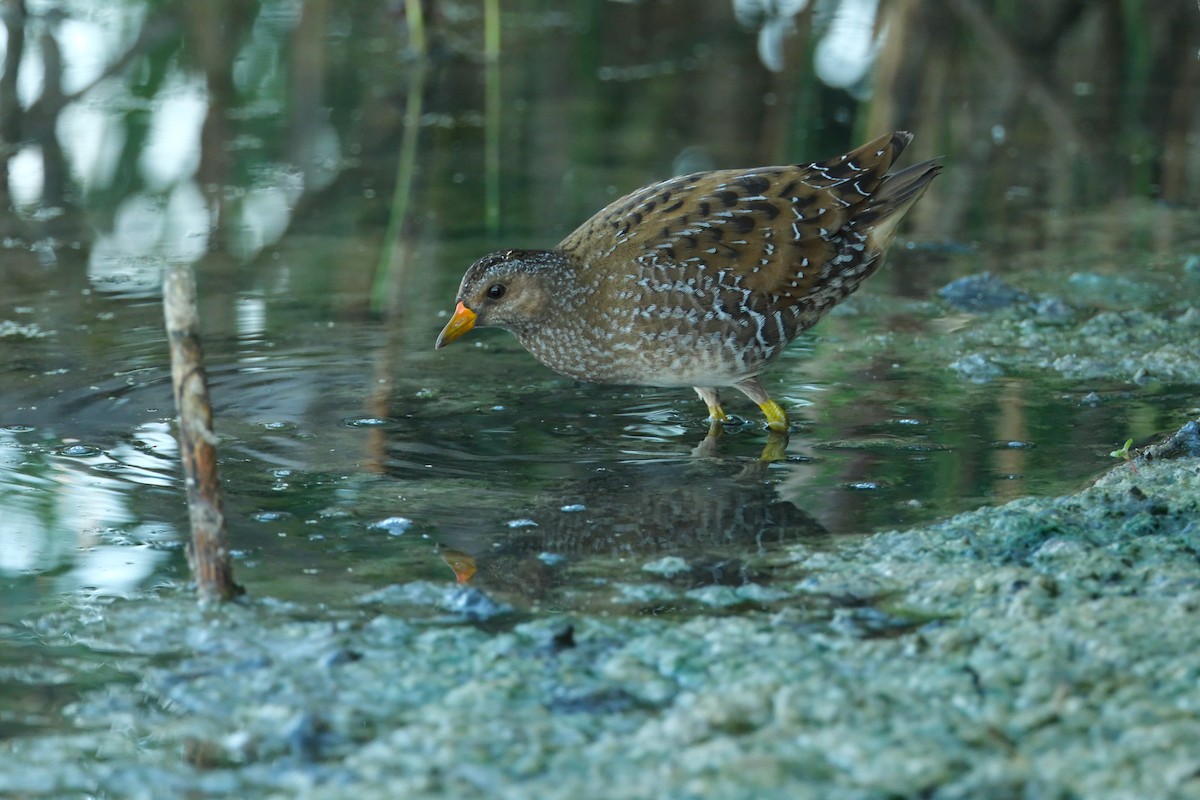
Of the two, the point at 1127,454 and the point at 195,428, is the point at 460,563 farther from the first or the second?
the point at 1127,454

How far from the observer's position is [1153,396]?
16.3ft

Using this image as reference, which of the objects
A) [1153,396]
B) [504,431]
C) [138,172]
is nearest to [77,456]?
[504,431]

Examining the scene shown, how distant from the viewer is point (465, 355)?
18.7 feet

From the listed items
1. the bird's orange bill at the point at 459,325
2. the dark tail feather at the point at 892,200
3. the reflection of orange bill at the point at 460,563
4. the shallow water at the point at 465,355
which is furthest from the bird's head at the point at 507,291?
the reflection of orange bill at the point at 460,563

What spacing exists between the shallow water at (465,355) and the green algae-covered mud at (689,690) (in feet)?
0.39

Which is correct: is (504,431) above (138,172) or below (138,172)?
below

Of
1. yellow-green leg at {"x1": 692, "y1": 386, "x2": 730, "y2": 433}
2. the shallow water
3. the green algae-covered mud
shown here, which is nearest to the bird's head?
the shallow water

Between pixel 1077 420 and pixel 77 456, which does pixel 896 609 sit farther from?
pixel 77 456

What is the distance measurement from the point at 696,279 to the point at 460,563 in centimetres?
140

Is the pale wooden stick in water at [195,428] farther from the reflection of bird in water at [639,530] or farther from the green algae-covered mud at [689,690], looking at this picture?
the reflection of bird in water at [639,530]

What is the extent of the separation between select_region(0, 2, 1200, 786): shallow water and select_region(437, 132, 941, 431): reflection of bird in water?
22 cm

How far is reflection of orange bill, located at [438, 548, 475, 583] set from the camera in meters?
3.74

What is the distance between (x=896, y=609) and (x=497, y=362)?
2.46 metres

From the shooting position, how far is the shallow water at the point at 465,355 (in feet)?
12.8
